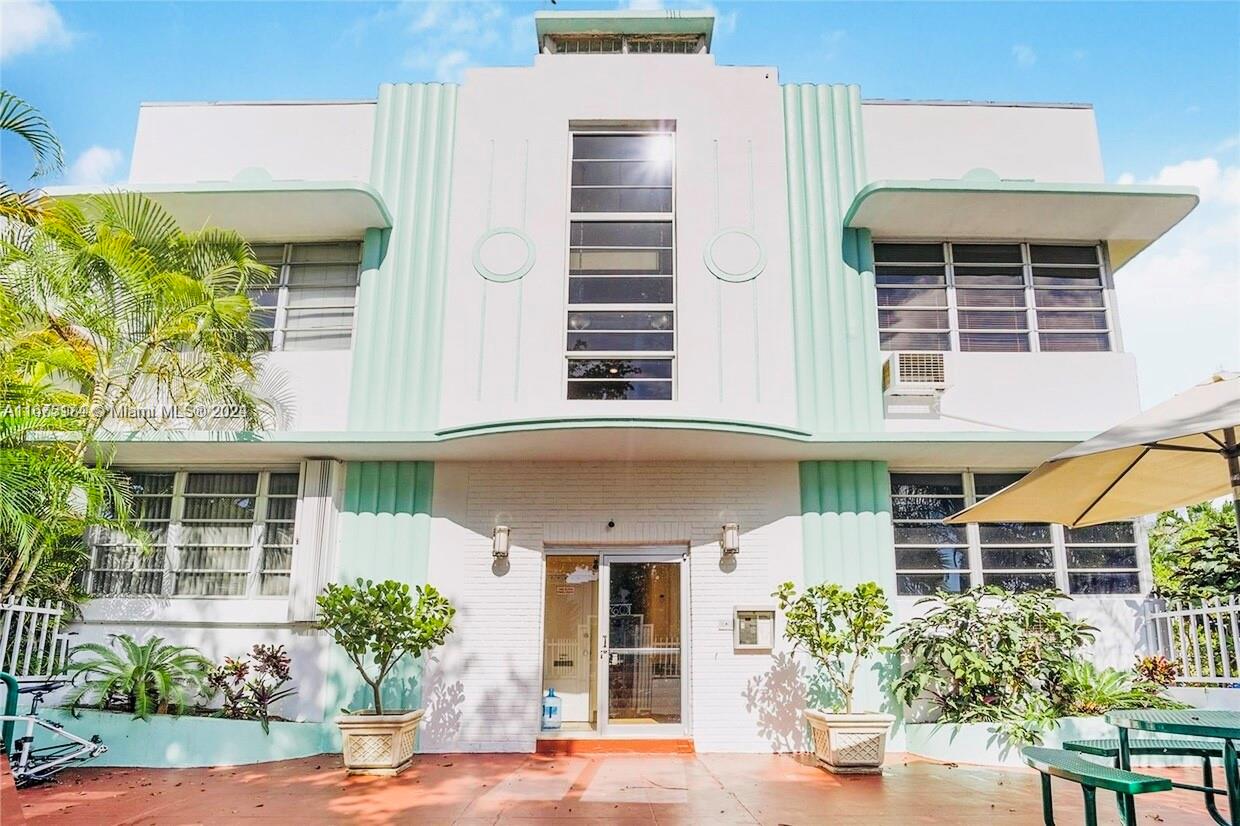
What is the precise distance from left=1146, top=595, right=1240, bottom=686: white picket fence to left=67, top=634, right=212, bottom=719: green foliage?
34.0 feet

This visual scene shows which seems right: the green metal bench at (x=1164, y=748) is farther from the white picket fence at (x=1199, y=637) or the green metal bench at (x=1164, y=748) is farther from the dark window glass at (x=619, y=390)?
the dark window glass at (x=619, y=390)

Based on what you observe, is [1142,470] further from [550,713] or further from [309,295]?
[309,295]

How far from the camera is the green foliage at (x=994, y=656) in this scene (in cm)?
780

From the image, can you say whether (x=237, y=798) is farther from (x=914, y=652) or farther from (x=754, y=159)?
(x=754, y=159)

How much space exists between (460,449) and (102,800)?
4290 millimetres

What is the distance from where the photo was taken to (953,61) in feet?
32.8

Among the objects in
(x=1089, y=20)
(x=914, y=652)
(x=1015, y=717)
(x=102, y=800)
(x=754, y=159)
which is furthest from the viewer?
(x=754, y=159)

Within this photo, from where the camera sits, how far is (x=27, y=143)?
6.51 m

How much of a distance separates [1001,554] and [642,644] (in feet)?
14.3

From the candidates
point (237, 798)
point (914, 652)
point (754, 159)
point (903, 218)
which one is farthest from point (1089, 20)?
point (237, 798)

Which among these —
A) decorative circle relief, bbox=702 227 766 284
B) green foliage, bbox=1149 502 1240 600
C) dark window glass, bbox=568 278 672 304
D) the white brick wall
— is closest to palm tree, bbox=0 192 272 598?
the white brick wall

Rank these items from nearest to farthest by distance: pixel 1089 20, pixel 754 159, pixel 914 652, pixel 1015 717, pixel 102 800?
1. pixel 102 800
2. pixel 1015 717
3. pixel 914 652
4. pixel 1089 20
5. pixel 754 159

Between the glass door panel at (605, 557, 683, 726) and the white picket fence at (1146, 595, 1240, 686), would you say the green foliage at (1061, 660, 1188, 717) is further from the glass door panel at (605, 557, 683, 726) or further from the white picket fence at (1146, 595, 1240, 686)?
the glass door panel at (605, 557, 683, 726)

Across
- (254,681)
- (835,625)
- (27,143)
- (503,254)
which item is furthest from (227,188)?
(835,625)
